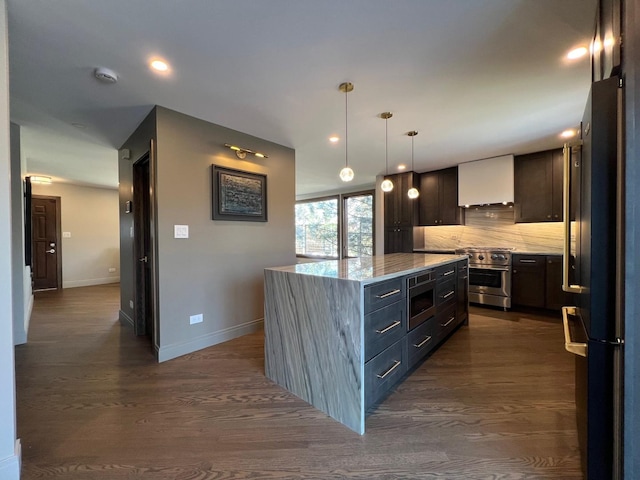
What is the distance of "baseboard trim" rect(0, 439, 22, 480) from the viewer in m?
1.30

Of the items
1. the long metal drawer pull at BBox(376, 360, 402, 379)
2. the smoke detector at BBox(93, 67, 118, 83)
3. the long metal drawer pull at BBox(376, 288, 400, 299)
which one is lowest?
the long metal drawer pull at BBox(376, 360, 402, 379)

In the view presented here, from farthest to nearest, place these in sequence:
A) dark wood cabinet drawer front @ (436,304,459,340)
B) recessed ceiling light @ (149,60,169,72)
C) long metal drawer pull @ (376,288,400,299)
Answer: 1. dark wood cabinet drawer front @ (436,304,459,340)
2. recessed ceiling light @ (149,60,169,72)
3. long metal drawer pull @ (376,288,400,299)

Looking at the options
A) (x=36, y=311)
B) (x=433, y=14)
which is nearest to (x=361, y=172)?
(x=433, y=14)

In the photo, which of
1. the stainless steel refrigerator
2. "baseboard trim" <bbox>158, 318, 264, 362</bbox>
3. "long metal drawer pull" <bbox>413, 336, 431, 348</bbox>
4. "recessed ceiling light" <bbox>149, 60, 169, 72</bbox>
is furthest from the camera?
"baseboard trim" <bbox>158, 318, 264, 362</bbox>

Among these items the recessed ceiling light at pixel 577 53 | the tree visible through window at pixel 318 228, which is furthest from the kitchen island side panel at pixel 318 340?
the tree visible through window at pixel 318 228

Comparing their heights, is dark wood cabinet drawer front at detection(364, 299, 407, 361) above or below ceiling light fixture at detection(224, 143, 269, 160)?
below

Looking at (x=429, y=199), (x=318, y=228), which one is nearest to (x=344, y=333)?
(x=429, y=199)

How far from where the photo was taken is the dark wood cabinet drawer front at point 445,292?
2757 mm

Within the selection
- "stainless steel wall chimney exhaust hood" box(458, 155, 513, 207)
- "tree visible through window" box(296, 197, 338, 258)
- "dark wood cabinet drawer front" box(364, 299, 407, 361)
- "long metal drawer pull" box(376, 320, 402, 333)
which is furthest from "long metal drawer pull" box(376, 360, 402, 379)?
"tree visible through window" box(296, 197, 338, 258)

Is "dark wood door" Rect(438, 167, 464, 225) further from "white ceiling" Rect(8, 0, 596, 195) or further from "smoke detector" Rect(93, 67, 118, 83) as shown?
"smoke detector" Rect(93, 67, 118, 83)

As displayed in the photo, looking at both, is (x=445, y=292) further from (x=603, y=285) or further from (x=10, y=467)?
(x=10, y=467)

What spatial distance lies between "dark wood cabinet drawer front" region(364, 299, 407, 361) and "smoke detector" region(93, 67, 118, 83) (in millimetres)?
2525

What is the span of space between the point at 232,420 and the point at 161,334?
130 cm

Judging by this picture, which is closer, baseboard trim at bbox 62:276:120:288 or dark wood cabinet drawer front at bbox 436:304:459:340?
dark wood cabinet drawer front at bbox 436:304:459:340
